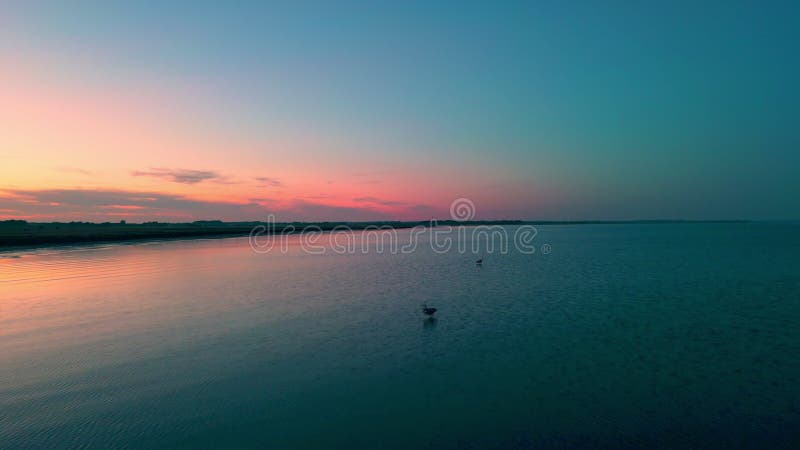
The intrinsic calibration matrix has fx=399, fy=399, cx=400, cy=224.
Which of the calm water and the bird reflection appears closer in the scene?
the calm water

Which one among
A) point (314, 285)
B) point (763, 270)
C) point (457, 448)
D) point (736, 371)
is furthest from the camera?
point (763, 270)

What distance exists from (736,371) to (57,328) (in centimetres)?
2264

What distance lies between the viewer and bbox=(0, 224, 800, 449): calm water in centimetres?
779

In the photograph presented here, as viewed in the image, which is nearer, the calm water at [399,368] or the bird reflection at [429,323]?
the calm water at [399,368]

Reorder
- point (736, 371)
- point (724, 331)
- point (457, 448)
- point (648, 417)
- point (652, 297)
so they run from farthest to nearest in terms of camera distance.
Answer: point (652, 297) < point (724, 331) < point (736, 371) < point (648, 417) < point (457, 448)

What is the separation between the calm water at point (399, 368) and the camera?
7789 mm

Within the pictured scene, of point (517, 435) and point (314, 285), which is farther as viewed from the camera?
point (314, 285)

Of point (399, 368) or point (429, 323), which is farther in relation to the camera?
point (429, 323)

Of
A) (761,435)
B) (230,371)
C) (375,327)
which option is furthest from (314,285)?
(761,435)

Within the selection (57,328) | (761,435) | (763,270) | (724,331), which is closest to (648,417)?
(761,435)

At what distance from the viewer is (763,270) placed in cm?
3083

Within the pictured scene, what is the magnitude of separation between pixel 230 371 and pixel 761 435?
39.3 ft

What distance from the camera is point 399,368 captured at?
36.7 feet

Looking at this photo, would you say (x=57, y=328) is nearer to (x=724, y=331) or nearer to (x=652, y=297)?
(x=724, y=331)
